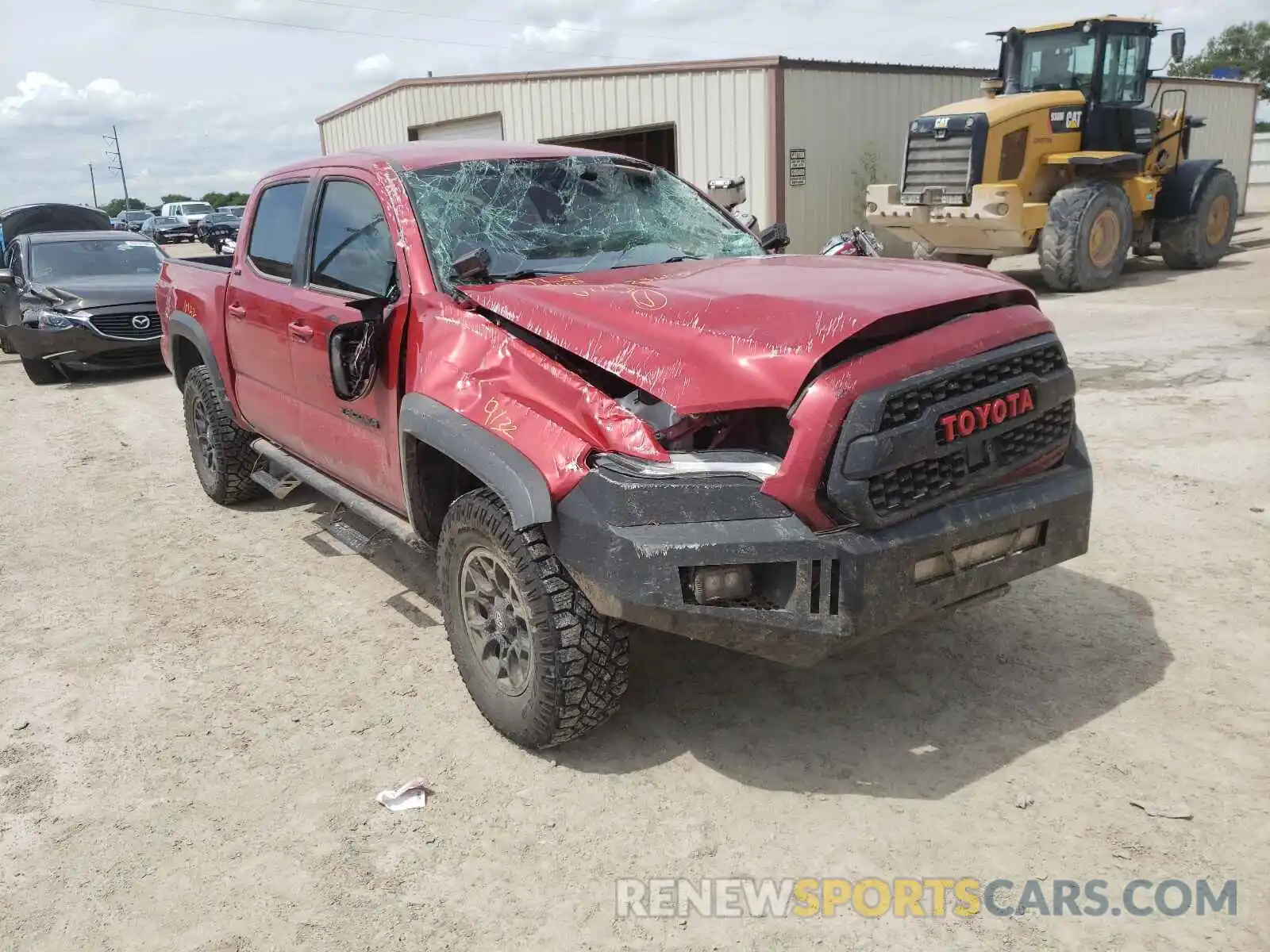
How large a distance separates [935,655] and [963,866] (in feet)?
4.16

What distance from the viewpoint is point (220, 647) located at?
4320 millimetres

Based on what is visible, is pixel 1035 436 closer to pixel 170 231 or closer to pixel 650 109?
pixel 650 109

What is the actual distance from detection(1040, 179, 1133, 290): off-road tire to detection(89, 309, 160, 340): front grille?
10.8 m

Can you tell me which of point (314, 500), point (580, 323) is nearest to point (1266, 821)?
point (580, 323)

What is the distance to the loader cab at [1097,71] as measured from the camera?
42.2 feet

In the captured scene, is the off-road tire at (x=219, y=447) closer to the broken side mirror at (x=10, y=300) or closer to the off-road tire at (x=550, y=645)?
the off-road tire at (x=550, y=645)

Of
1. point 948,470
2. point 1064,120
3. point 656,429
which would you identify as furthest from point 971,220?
point 656,429

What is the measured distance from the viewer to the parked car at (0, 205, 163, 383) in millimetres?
10703

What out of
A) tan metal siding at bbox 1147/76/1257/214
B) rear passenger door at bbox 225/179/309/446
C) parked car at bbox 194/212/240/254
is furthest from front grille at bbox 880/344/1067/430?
parked car at bbox 194/212/240/254

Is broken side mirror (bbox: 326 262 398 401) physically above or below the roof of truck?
below

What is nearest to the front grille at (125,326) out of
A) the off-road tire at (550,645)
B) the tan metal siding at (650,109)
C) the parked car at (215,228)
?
the tan metal siding at (650,109)

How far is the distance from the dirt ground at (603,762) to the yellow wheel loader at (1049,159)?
826 cm

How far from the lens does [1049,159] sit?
12914mm

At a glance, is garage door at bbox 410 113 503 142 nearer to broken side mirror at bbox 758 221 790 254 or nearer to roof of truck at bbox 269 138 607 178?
roof of truck at bbox 269 138 607 178
